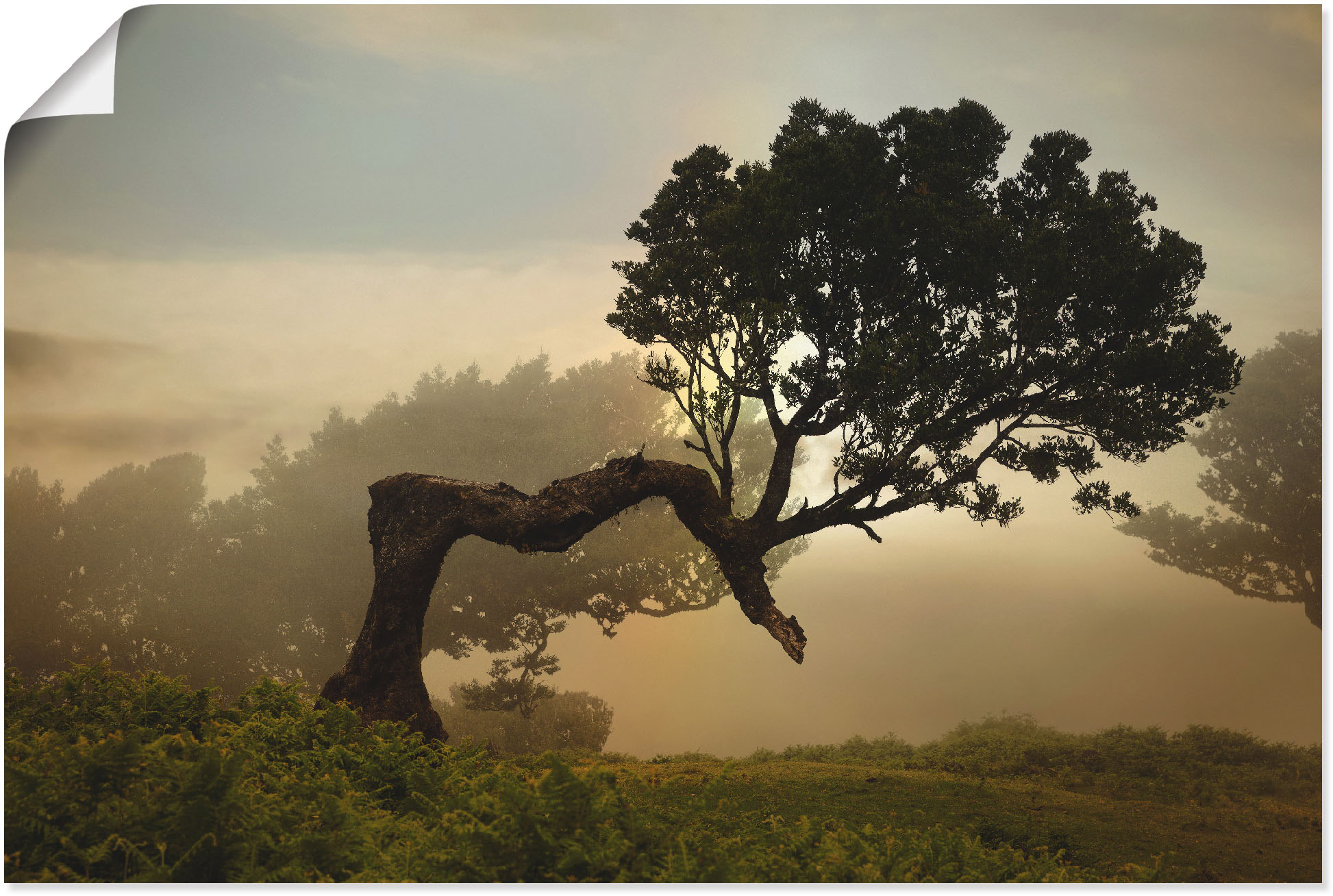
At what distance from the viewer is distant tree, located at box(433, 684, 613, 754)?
19531mm

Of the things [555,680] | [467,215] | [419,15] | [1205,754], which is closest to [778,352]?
[419,15]

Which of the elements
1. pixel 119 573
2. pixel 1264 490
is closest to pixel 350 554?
pixel 119 573

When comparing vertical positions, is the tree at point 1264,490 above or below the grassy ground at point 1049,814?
above

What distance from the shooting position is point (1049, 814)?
31.4ft

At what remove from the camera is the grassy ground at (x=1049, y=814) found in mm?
8125

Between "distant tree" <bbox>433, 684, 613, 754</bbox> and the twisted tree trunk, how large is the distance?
924 cm

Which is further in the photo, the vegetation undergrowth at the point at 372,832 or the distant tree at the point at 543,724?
the distant tree at the point at 543,724

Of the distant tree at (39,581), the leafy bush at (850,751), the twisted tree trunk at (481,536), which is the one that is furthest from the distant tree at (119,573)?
the leafy bush at (850,751)

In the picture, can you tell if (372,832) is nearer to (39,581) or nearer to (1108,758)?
(1108,758)

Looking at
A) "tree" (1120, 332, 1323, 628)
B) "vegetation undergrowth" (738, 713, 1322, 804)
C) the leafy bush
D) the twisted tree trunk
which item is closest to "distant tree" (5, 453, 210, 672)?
the twisted tree trunk

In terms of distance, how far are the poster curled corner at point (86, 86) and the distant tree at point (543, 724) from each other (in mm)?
14064

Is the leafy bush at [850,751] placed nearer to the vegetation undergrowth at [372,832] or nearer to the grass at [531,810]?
the grass at [531,810]

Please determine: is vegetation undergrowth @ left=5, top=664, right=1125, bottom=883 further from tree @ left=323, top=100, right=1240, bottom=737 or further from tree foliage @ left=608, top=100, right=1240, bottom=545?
tree foliage @ left=608, top=100, right=1240, bottom=545

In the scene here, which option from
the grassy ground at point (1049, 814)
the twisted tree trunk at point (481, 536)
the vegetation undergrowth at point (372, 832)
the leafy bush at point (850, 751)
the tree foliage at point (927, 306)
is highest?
the tree foliage at point (927, 306)
